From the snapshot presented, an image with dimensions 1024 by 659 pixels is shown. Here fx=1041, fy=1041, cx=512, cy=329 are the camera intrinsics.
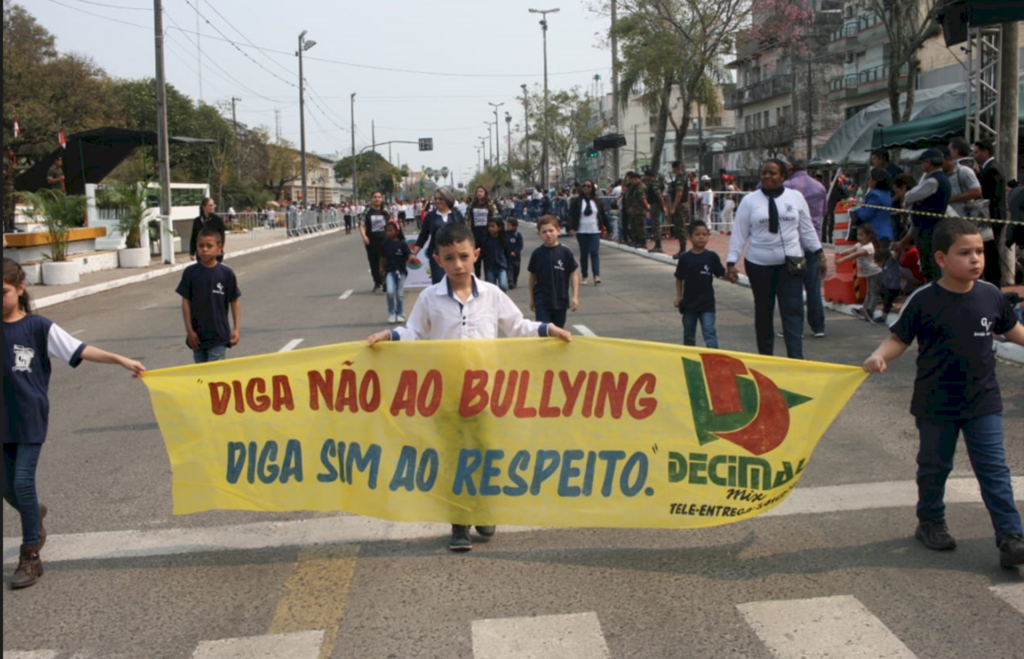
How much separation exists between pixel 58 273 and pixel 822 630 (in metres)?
21.8

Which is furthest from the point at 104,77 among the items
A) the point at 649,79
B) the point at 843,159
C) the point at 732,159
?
the point at 843,159

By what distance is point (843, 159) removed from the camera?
74.8 ft

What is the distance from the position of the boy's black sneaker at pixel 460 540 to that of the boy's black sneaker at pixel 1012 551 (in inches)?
96.2

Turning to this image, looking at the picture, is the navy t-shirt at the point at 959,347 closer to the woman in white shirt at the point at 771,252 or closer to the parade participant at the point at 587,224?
the woman in white shirt at the point at 771,252

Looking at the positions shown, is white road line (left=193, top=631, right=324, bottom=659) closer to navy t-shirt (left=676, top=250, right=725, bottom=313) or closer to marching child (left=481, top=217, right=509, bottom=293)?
navy t-shirt (left=676, top=250, right=725, bottom=313)

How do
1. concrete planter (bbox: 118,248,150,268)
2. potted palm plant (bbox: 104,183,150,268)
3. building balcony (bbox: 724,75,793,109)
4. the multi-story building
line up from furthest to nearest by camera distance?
building balcony (bbox: 724,75,793,109) → the multi-story building → potted palm plant (bbox: 104,183,150,268) → concrete planter (bbox: 118,248,150,268)

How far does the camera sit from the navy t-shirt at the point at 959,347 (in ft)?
15.6

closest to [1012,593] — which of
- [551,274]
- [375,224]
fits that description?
[551,274]

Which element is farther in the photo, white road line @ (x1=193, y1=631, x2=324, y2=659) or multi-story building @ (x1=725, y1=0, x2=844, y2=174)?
multi-story building @ (x1=725, y1=0, x2=844, y2=174)

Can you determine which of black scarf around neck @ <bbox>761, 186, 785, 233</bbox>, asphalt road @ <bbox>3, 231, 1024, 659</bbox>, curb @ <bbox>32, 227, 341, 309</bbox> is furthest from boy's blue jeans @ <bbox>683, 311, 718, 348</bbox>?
curb @ <bbox>32, 227, 341, 309</bbox>

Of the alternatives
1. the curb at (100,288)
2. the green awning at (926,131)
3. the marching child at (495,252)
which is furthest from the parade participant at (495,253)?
the green awning at (926,131)

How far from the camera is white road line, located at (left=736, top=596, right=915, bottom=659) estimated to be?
3895mm

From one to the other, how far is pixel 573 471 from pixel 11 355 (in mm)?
2715

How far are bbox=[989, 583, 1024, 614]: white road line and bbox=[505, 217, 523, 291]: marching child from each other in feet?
41.3
